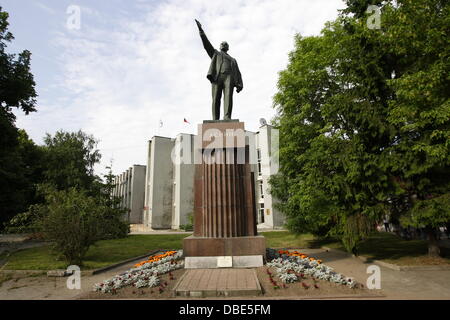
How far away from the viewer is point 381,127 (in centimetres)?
1027

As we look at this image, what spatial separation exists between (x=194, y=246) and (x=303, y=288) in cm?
315

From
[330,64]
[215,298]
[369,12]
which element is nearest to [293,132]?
[330,64]

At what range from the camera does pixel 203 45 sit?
9.80 metres

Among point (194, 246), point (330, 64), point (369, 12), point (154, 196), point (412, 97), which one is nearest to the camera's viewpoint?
point (194, 246)

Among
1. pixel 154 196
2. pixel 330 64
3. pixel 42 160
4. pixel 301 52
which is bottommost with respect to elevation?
pixel 154 196

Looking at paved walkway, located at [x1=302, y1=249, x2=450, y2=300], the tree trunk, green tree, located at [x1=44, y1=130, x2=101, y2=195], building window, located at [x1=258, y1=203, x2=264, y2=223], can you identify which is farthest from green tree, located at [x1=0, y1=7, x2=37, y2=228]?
building window, located at [x1=258, y1=203, x2=264, y2=223]

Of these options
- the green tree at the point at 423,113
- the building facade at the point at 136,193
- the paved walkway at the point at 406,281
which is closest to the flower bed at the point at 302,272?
the paved walkway at the point at 406,281

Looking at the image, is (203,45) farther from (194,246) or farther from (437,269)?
(437,269)

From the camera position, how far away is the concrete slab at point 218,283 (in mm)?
6008

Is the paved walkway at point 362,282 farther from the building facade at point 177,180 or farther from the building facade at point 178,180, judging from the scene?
the building facade at point 177,180

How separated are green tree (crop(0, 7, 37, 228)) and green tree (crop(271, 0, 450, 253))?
17999 mm

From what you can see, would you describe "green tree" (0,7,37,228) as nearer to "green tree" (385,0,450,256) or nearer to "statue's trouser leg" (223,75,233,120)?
"statue's trouser leg" (223,75,233,120)

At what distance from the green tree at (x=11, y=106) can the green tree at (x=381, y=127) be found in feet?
59.1

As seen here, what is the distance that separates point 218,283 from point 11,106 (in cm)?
2006
